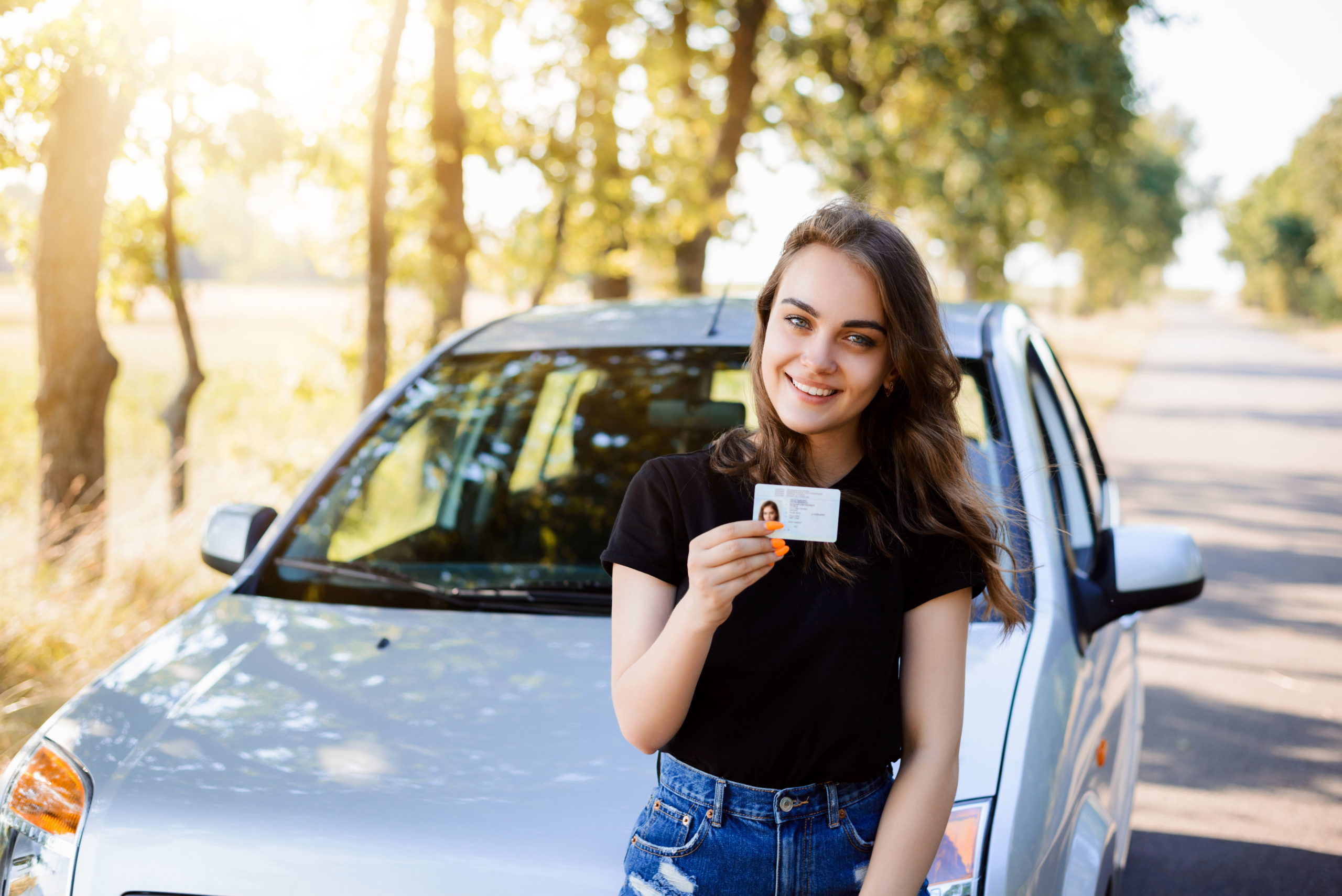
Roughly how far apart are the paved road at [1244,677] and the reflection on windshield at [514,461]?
2.23 m

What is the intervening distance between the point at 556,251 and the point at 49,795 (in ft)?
24.0

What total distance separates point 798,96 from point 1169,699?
45.5ft

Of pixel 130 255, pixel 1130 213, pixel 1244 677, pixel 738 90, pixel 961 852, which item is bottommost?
pixel 1244 677

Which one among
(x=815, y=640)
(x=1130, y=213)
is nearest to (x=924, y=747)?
(x=815, y=640)

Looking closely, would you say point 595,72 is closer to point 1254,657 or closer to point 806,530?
point 1254,657

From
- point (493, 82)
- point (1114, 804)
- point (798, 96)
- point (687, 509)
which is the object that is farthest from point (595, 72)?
point (798, 96)

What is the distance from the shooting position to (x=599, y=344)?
333 cm

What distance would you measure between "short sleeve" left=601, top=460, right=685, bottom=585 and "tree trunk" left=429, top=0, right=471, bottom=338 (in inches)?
251

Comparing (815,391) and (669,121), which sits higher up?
(669,121)

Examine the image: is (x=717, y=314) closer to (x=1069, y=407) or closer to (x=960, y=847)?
(x=1069, y=407)

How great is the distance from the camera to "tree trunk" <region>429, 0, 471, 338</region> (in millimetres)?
7324

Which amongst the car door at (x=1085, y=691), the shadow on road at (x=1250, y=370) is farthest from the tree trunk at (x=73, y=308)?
the shadow on road at (x=1250, y=370)

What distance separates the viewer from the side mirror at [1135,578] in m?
2.61

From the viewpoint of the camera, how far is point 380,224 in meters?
6.12
